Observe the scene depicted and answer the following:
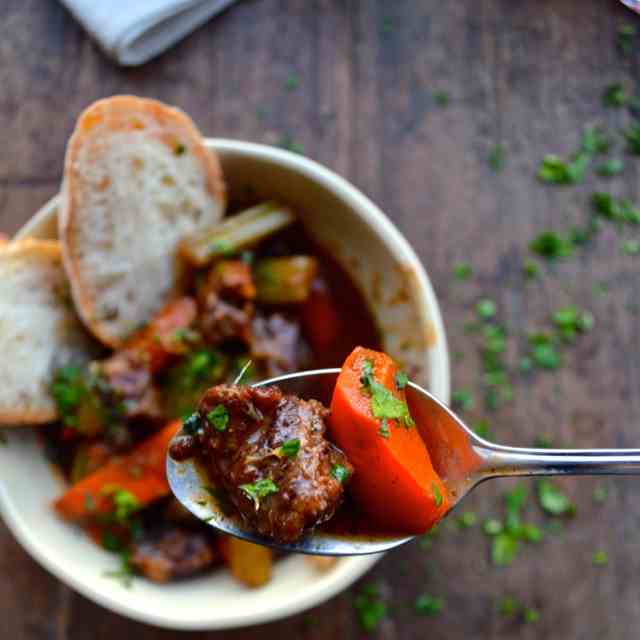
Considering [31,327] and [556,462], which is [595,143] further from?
[31,327]

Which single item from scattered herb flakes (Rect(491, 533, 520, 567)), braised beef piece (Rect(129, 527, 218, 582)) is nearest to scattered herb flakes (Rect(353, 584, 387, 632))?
scattered herb flakes (Rect(491, 533, 520, 567))

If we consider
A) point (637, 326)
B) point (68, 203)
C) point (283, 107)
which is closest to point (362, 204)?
point (283, 107)

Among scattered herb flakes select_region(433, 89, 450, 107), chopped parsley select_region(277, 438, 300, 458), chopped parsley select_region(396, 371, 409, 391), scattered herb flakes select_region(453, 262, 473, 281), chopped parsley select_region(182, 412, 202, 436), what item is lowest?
scattered herb flakes select_region(453, 262, 473, 281)

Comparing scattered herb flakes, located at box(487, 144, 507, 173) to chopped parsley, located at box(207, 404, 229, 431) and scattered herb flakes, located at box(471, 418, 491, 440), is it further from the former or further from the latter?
chopped parsley, located at box(207, 404, 229, 431)

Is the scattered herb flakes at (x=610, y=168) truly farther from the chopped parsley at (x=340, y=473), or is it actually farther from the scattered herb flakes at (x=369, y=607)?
the chopped parsley at (x=340, y=473)

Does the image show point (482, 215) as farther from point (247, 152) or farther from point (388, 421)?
point (388, 421)

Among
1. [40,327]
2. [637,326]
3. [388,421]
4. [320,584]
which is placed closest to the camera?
[388,421]
